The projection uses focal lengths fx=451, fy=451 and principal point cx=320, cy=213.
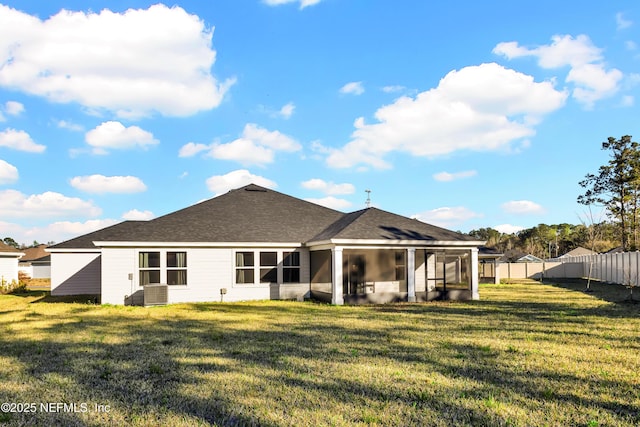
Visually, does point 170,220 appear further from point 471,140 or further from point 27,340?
point 471,140

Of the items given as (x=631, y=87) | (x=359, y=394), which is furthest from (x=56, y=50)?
(x=631, y=87)

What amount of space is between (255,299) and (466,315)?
951 centimetres

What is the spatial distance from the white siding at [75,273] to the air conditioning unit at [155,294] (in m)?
9.86

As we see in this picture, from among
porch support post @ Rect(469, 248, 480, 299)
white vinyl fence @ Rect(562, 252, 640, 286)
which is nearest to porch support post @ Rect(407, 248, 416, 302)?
porch support post @ Rect(469, 248, 480, 299)

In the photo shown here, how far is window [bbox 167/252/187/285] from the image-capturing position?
1938cm

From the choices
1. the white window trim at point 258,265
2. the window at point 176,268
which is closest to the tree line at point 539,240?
the white window trim at point 258,265

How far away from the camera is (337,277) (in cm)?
1845

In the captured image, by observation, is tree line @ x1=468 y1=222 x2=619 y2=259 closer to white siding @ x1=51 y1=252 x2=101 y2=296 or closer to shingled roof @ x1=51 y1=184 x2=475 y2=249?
shingled roof @ x1=51 y1=184 x2=475 y2=249

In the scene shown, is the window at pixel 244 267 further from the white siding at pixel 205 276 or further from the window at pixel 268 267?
the window at pixel 268 267

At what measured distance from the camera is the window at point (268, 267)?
67.9 feet

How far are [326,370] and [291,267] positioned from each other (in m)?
13.8

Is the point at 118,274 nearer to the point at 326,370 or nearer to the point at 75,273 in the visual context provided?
the point at 75,273

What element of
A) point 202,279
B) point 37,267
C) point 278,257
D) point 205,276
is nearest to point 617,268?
point 278,257

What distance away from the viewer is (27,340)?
10672mm
